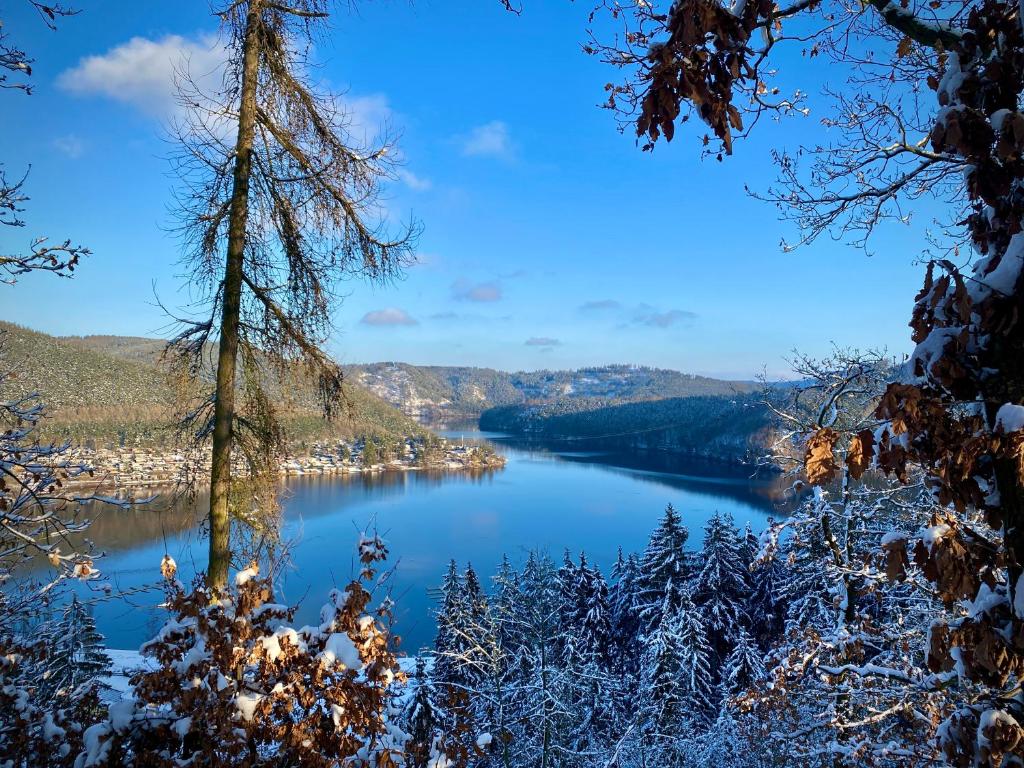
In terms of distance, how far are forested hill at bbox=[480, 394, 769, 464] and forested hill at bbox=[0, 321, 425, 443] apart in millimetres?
39454

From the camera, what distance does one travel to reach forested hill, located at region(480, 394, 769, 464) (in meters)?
83.2

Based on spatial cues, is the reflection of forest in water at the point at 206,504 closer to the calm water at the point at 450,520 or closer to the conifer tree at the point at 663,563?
the calm water at the point at 450,520

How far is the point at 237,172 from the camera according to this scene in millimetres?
3793

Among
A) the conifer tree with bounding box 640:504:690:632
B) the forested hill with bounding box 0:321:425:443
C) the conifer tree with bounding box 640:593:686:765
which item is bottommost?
the conifer tree with bounding box 640:593:686:765

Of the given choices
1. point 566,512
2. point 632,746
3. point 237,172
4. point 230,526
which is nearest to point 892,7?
point 237,172

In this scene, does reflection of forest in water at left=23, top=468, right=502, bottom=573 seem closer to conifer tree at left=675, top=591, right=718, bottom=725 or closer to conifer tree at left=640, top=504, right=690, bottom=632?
conifer tree at left=675, top=591, right=718, bottom=725

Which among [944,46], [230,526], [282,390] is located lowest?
[230,526]

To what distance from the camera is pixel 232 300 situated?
381cm

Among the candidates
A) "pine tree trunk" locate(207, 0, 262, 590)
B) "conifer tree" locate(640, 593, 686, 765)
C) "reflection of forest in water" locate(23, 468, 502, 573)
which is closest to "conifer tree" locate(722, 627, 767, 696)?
"conifer tree" locate(640, 593, 686, 765)

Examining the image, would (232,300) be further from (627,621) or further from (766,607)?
(766,607)

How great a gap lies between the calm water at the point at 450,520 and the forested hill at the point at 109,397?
22.1 feet

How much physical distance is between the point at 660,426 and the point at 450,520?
223 feet

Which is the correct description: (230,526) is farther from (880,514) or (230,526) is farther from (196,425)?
(880,514)

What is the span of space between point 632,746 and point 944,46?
40.3ft
